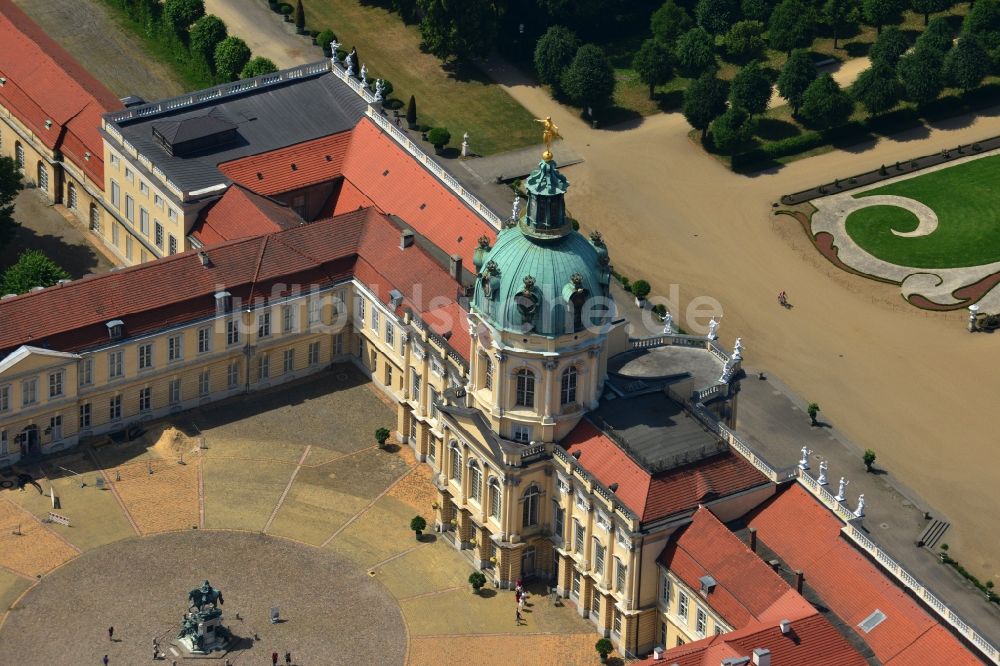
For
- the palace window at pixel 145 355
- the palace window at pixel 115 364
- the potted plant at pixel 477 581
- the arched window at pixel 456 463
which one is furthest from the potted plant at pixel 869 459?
the palace window at pixel 115 364

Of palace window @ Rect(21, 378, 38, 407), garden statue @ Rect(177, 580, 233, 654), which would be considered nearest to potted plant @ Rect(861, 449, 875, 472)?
garden statue @ Rect(177, 580, 233, 654)

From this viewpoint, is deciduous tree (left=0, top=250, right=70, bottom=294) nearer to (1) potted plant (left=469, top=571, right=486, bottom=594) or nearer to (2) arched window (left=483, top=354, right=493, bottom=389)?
(2) arched window (left=483, top=354, right=493, bottom=389)

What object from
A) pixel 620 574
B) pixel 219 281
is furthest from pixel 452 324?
pixel 620 574

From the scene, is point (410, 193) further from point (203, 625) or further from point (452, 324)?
point (203, 625)

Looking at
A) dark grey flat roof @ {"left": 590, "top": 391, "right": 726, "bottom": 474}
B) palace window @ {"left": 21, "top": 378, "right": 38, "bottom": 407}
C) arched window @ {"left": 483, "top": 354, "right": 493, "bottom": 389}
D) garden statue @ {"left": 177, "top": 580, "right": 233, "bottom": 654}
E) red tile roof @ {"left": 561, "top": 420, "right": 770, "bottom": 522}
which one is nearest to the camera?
red tile roof @ {"left": 561, "top": 420, "right": 770, "bottom": 522}

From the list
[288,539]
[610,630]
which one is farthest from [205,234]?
[610,630]

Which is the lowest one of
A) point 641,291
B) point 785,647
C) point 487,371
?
point 641,291

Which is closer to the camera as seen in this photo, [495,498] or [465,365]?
[495,498]
